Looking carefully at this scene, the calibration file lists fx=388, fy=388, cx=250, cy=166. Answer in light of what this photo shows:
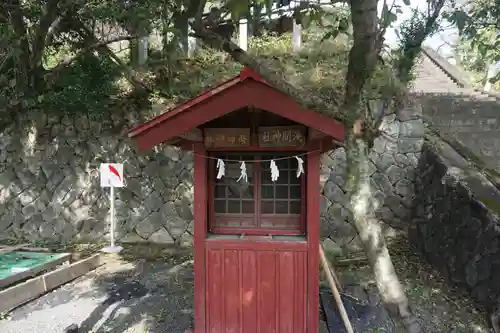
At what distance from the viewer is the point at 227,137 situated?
13.6 ft

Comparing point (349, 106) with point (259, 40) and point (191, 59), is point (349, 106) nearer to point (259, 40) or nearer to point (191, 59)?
point (191, 59)

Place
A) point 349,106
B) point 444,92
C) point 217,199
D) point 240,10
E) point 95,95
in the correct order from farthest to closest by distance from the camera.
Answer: point 444,92
point 95,95
point 217,199
point 349,106
point 240,10

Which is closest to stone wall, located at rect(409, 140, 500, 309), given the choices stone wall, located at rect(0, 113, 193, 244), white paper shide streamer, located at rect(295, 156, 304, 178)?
white paper shide streamer, located at rect(295, 156, 304, 178)

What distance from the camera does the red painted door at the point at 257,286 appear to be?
4.20 m

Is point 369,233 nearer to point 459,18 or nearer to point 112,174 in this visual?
point 459,18

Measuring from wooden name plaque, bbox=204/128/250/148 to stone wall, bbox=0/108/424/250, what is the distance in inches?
177

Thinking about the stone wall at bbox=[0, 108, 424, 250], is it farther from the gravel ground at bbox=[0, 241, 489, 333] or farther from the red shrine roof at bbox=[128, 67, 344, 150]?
the red shrine roof at bbox=[128, 67, 344, 150]

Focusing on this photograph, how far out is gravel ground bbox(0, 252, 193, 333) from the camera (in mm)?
4918

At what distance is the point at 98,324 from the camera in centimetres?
496

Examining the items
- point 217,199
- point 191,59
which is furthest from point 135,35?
point 217,199

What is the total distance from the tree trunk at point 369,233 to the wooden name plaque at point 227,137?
146 centimetres

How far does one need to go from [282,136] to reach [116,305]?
358cm

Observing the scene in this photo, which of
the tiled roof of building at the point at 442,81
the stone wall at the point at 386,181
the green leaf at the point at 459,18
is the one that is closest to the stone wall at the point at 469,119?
the tiled roof of building at the point at 442,81

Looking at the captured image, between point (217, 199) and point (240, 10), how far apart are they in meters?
2.73
